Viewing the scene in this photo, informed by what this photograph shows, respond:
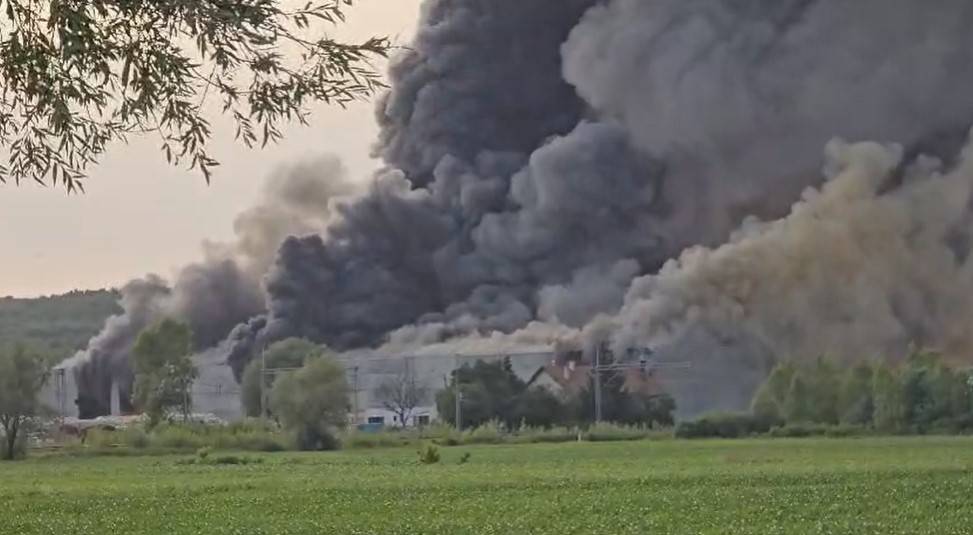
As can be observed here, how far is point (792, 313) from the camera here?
274ft

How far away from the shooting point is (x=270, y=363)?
86.6 m

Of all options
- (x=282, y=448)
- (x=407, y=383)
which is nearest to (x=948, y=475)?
(x=282, y=448)

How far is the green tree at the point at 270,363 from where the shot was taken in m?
85.6

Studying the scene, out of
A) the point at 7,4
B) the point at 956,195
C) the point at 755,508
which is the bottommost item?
the point at 755,508

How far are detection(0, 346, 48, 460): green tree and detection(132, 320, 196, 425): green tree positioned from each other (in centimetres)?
1045

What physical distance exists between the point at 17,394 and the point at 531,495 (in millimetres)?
51510

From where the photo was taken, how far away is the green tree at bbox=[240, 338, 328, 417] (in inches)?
3369

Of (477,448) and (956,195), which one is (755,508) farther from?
(956,195)

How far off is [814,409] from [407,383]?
23643mm

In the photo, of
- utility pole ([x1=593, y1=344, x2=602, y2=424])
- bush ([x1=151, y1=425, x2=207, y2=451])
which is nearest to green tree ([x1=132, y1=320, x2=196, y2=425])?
bush ([x1=151, y1=425, x2=207, y2=451])

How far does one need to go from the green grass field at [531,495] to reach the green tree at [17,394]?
69.4ft

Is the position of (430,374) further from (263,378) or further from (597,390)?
(597,390)

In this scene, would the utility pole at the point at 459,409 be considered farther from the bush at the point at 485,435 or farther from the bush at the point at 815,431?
the bush at the point at 815,431

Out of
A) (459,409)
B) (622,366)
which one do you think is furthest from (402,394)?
(622,366)
